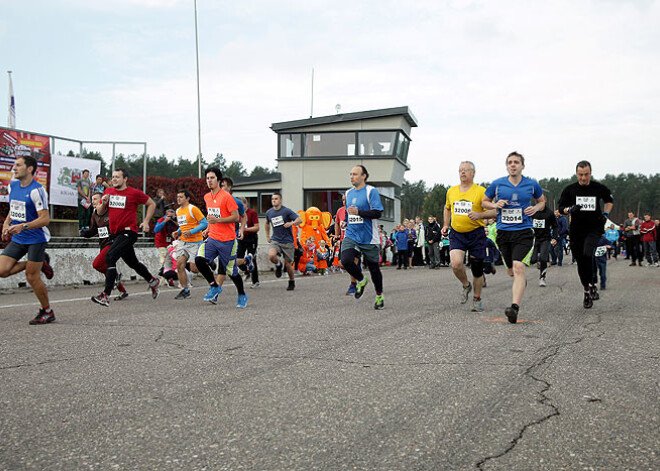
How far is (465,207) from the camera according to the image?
9.09m

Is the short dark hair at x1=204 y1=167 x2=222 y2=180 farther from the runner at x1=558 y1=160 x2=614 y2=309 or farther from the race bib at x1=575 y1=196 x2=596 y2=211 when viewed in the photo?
the race bib at x1=575 y1=196 x2=596 y2=211

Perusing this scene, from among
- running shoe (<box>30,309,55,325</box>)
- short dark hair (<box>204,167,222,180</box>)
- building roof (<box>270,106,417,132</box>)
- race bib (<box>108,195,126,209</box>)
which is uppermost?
building roof (<box>270,106,417,132</box>)

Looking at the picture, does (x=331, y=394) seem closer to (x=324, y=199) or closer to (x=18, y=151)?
(x=18, y=151)

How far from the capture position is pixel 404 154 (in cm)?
3906

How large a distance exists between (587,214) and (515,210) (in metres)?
1.89

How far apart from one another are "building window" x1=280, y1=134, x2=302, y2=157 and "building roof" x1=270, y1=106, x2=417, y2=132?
0.68 metres

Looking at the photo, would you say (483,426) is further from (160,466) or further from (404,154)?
(404,154)

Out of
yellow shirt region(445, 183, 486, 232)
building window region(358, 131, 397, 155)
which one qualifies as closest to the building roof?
building window region(358, 131, 397, 155)

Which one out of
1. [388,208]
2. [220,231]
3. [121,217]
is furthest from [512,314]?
[388,208]

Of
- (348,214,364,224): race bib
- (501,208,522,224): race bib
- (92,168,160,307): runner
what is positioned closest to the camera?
(501,208,522,224): race bib

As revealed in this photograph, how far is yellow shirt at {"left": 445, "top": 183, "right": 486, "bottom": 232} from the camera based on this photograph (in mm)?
9070

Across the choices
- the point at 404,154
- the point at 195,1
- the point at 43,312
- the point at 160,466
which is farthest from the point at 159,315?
the point at 195,1

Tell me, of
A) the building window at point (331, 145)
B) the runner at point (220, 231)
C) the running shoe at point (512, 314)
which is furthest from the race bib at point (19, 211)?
the building window at point (331, 145)

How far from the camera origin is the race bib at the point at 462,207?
357 inches
